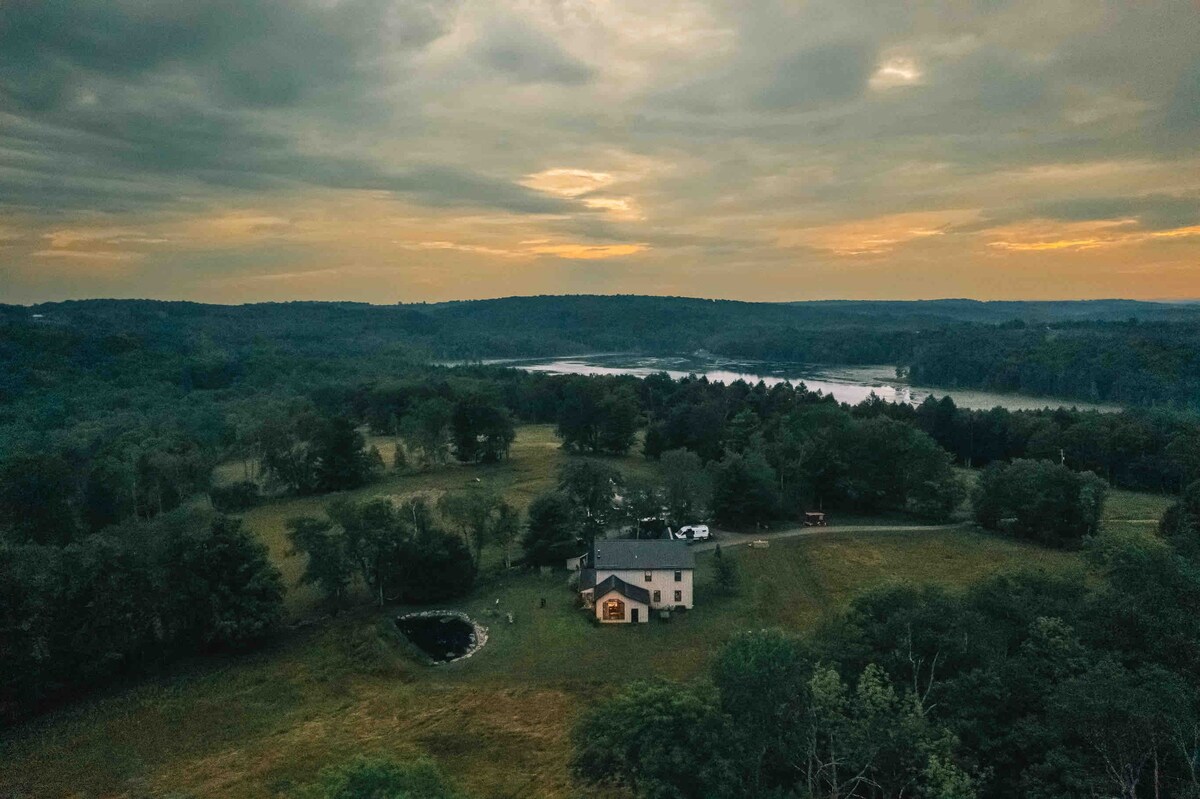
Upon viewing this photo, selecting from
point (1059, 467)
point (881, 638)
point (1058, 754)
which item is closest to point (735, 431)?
point (1059, 467)

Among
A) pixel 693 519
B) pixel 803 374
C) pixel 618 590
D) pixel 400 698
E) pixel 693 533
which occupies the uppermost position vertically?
pixel 803 374

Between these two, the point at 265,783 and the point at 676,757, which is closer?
the point at 676,757

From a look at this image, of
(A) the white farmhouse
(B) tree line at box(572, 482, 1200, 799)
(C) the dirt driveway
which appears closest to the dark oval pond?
(A) the white farmhouse

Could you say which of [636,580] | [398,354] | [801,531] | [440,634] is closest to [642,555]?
[636,580]

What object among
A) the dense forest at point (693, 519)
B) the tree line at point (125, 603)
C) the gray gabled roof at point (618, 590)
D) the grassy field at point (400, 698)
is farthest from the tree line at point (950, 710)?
the tree line at point (125, 603)

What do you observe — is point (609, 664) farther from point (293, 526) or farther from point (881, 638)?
point (293, 526)

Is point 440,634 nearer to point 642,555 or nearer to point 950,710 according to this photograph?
point 642,555
